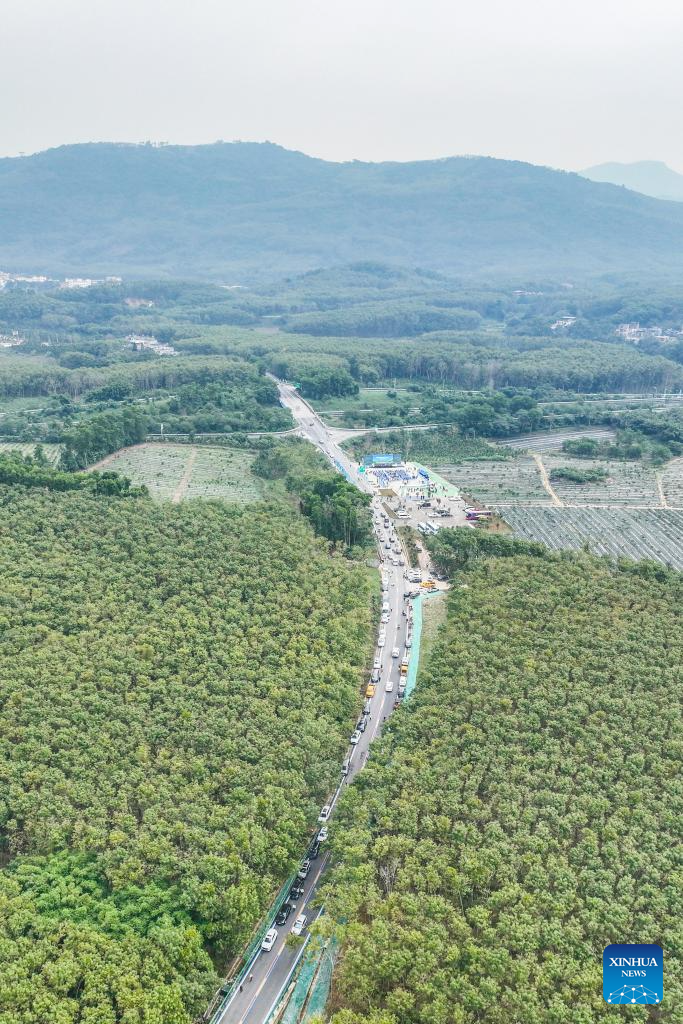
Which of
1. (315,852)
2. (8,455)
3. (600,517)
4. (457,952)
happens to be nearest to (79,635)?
(315,852)

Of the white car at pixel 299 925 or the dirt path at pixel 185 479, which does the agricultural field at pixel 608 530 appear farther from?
the white car at pixel 299 925

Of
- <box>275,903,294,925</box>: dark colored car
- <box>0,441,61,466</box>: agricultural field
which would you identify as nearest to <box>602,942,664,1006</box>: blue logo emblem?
<box>275,903,294,925</box>: dark colored car

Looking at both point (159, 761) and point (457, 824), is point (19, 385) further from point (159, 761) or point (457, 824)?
point (457, 824)

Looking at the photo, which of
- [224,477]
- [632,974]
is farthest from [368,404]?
[632,974]

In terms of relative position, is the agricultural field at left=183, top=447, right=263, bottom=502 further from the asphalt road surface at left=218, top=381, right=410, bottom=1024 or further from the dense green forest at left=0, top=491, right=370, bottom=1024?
the dense green forest at left=0, top=491, right=370, bottom=1024

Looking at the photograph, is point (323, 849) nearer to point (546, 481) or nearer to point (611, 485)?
point (546, 481)

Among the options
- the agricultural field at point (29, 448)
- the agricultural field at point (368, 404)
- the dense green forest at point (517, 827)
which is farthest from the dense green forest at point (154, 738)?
the agricultural field at point (368, 404)
